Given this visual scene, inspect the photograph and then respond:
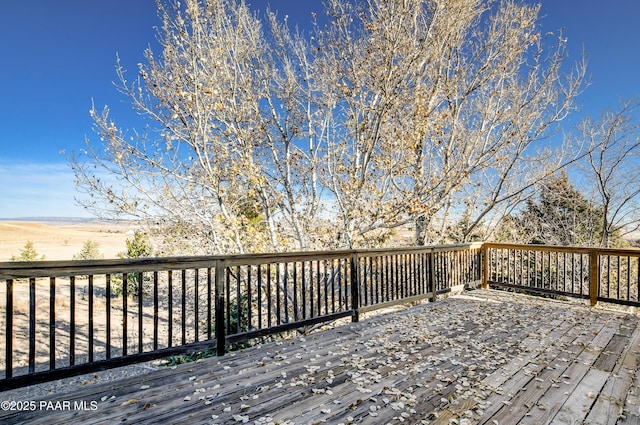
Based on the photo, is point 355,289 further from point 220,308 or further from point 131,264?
point 131,264

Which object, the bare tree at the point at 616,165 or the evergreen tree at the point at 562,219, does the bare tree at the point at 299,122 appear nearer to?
the bare tree at the point at 616,165

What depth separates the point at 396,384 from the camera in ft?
7.70

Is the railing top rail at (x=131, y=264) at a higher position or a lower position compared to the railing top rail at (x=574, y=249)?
higher

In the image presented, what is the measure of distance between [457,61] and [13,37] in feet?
33.8

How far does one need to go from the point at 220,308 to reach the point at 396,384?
5.55 ft

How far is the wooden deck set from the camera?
76.7 inches

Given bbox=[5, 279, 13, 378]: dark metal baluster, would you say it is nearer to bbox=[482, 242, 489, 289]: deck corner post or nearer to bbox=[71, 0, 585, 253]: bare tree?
bbox=[71, 0, 585, 253]: bare tree

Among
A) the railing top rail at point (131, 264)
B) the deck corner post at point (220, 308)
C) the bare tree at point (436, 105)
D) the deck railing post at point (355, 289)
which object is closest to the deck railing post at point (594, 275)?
the bare tree at point (436, 105)

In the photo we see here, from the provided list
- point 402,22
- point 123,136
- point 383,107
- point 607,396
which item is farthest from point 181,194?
point 607,396

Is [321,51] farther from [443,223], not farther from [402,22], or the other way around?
[443,223]

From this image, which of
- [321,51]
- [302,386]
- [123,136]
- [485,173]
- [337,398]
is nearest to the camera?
[337,398]

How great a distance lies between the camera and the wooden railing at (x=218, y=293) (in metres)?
2.24

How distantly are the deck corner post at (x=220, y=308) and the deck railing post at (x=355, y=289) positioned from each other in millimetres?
1767

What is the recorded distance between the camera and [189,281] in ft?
31.8
